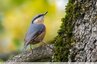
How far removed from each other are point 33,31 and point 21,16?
57 centimetres

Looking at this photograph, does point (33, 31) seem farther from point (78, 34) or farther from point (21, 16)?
point (78, 34)

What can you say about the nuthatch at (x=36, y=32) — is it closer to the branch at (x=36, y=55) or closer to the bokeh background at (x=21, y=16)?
the bokeh background at (x=21, y=16)

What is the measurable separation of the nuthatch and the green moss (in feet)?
3.90

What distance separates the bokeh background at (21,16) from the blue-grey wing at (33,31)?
163 millimetres

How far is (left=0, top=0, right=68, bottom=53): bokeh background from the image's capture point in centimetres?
498

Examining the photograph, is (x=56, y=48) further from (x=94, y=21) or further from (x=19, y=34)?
(x=19, y=34)

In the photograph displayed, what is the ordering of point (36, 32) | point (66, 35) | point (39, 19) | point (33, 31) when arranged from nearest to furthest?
point (66, 35), point (33, 31), point (36, 32), point (39, 19)

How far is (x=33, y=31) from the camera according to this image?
183 inches

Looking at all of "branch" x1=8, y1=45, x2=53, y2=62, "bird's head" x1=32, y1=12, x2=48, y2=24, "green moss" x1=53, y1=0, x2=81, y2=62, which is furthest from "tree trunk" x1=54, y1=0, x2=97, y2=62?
"bird's head" x1=32, y1=12, x2=48, y2=24

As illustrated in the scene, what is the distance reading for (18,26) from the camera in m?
5.21

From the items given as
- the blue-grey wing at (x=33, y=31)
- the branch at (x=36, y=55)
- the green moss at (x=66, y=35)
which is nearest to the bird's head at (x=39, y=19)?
the blue-grey wing at (x=33, y=31)

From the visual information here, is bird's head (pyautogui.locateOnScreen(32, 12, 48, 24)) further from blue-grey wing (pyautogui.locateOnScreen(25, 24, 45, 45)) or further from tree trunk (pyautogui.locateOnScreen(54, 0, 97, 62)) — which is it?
tree trunk (pyautogui.locateOnScreen(54, 0, 97, 62))

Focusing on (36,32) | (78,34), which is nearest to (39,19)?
(36,32)

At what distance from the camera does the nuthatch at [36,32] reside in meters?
4.57
